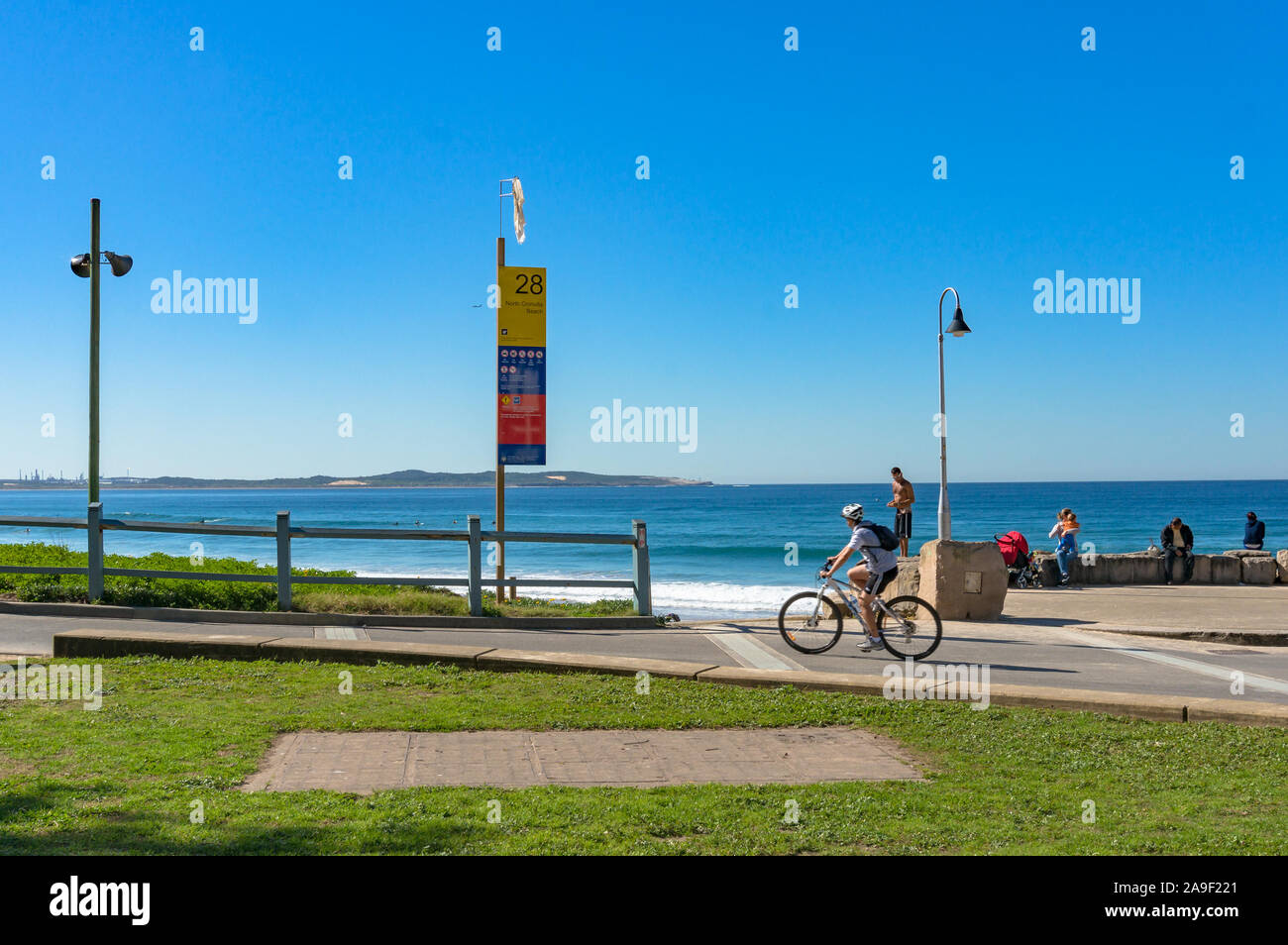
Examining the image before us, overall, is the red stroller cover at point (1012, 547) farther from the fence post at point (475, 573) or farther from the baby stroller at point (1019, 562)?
the fence post at point (475, 573)

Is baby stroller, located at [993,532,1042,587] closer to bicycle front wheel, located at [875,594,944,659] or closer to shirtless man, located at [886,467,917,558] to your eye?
shirtless man, located at [886,467,917,558]

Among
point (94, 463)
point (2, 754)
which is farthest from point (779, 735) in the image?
point (94, 463)

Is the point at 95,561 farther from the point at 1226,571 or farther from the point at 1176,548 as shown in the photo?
the point at 1226,571

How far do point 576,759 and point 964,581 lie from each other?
1010cm

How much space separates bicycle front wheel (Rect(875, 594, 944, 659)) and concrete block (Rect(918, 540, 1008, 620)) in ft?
12.4

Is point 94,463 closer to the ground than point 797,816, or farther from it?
farther from it

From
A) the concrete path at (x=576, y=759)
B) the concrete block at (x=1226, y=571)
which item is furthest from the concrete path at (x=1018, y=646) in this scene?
the concrete block at (x=1226, y=571)

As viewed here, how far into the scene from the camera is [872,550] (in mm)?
11352

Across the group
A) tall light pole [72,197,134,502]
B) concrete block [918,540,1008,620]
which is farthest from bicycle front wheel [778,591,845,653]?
tall light pole [72,197,134,502]

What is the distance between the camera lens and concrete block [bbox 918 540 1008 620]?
49.0 feet

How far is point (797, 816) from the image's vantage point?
486 cm

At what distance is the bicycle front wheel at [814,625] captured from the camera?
11609 millimetres
